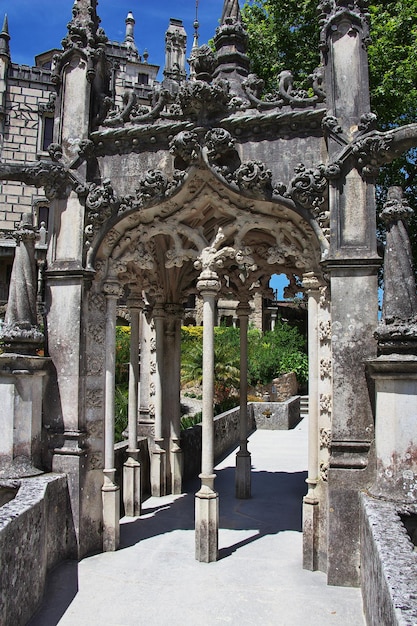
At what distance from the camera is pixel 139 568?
7262 millimetres

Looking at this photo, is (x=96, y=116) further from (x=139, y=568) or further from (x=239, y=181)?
(x=139, y=568)

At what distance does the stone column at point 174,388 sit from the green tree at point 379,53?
278 inches

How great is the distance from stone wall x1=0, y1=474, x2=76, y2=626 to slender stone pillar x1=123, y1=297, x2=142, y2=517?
2.19m

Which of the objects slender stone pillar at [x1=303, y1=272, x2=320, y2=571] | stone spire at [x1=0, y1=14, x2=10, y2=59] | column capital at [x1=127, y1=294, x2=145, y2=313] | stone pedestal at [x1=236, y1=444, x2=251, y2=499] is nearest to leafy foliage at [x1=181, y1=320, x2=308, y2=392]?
stone pedestal at [x1=236, y1=444, x2=251, y2=499]

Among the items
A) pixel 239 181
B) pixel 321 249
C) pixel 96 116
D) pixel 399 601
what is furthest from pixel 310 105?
pixel 399 601

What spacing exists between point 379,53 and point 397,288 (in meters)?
11.1

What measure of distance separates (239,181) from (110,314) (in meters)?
2.59

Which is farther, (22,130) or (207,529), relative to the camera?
(22,130)

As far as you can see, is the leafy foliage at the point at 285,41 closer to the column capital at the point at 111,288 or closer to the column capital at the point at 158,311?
the column capital at the point at 158,311

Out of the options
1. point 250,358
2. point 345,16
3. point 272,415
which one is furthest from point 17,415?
point 250,358

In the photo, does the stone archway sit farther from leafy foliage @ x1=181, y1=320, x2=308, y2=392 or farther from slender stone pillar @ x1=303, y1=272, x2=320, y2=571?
leafy foliage @ x1=181, y1=320, x2=308, y2=392

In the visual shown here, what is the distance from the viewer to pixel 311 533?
7059 mm

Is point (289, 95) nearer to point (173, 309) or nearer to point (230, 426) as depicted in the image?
point (173, 309)

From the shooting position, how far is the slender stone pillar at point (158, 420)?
1101 cm
